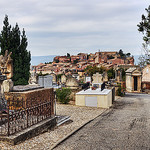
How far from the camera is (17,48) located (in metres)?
22.3

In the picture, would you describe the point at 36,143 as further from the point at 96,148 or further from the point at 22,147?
the point at 96,148

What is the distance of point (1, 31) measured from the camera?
878 inches

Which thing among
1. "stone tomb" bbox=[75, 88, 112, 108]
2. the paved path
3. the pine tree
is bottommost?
the paved path

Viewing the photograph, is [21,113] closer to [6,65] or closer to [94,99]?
[6,65]

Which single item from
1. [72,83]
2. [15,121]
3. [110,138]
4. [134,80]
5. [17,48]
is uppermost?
[17,48]

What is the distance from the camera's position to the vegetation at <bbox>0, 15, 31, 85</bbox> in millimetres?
21328

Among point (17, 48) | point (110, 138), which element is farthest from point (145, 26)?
point (17, 48)

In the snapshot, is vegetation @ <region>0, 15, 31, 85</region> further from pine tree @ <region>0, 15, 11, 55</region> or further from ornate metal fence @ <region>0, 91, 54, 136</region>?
ornate metal fence @ <region>0, 91, 54, 136</region>

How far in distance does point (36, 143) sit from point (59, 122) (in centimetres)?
267

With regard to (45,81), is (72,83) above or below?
below

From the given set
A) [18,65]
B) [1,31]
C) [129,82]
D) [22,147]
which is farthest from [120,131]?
[129,82]

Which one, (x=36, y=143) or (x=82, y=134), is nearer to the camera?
(x=36, y=143)

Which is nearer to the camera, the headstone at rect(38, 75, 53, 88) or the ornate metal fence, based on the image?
the ornate metal fence

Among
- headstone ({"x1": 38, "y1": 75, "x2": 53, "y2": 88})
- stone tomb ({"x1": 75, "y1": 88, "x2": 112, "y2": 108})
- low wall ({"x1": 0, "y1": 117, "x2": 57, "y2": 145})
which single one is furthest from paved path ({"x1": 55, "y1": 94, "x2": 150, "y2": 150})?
headstone ({"x1": 38, "y1": 75, "x2": 53, "y2": 88})
